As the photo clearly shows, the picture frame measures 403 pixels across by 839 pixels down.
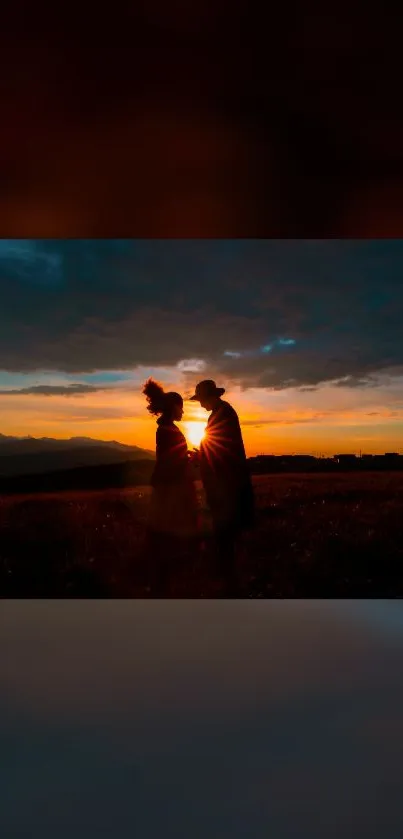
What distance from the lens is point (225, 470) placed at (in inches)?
182

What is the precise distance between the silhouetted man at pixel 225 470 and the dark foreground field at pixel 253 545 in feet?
0.97

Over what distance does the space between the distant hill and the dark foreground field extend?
0.25m

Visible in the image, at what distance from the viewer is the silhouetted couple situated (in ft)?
14.6

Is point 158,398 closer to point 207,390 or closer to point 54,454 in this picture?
point 207,390

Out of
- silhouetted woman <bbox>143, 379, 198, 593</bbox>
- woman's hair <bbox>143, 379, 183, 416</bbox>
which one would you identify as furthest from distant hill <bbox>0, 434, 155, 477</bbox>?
silhouetted woman <bbox>143, 379, 198, 593</bbox>

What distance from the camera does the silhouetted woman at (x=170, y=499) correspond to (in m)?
4.45

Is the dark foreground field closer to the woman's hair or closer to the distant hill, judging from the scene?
the distant hill

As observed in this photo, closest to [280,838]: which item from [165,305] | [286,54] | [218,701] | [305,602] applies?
[218,701]

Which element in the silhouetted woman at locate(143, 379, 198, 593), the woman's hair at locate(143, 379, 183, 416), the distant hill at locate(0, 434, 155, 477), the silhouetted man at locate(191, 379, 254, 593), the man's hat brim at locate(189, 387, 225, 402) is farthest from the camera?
the distant hill at locate(0, 434, 155, 477)

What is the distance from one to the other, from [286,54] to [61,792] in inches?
86.6

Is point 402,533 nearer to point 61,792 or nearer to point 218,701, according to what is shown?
point 218,701

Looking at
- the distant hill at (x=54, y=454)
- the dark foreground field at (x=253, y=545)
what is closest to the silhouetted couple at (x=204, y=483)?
the dark foreground field at (x=253, y=545)

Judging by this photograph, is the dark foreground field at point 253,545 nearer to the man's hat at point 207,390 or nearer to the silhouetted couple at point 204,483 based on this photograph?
the silhouetted couple at point 204,483

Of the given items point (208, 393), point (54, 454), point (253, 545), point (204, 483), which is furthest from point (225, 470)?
point (54, 454)
